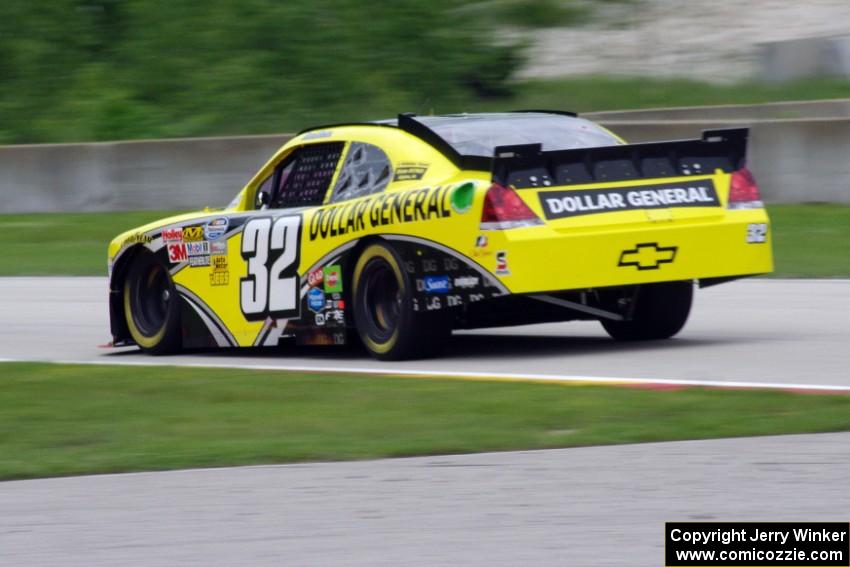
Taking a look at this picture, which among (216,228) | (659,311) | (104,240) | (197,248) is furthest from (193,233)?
(104,240)

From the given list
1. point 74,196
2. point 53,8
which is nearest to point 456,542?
point 74,196

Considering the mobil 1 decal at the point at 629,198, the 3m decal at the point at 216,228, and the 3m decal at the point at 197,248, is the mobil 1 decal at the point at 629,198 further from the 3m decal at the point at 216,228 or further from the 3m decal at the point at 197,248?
the 3m decal at the point at 197,248

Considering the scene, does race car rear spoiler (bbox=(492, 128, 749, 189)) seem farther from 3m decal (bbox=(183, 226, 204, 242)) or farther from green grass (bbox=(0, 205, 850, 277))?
green grass (bbox=(0, 205, 850, 277))

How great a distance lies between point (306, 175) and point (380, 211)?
117 cm

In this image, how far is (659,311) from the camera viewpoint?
10.6 meters

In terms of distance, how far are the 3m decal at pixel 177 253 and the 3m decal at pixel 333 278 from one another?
1440mm

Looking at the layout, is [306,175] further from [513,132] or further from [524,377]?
[524,377]

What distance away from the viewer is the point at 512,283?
9203 millimetres

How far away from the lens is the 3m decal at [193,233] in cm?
1122

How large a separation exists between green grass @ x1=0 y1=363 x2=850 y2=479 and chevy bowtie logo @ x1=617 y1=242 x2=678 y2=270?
1196mm

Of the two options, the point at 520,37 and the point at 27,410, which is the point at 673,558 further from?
the point at 520,37

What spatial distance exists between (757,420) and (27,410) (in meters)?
3.87

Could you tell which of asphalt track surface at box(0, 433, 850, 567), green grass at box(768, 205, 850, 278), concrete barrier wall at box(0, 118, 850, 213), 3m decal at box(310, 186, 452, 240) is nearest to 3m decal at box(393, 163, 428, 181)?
3m decal at box(310, 186, 452, 240)

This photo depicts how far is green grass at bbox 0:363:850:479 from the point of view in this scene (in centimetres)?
709
